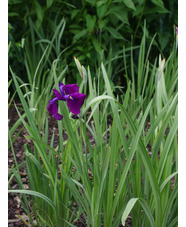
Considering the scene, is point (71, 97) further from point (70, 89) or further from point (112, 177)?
point (112, 177)

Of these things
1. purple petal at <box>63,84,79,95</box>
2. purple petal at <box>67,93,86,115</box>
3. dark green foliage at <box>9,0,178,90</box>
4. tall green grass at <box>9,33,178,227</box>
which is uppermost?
dark green foliage at <box>9,0,178,90</box>

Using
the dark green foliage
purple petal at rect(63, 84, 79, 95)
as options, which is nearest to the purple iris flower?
purple petal at rect(63, 84, 79, 95)

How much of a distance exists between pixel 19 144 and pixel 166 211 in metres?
1.23

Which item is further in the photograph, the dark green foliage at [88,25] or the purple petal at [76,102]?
the dark green foliage at [88,25]

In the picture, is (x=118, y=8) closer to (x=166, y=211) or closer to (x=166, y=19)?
(x=166, y=19)

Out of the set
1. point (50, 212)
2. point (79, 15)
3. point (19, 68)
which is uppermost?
point (79, 15)

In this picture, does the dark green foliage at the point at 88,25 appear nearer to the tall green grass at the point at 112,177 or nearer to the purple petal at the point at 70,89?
the tall green grass at the point at 112,177

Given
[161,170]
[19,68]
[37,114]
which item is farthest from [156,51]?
[161,170]

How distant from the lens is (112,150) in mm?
1049

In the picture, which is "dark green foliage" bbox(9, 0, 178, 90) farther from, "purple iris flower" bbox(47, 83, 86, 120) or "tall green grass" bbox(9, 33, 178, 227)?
"purple iris flower" bbox(47, 83, 86, 120)

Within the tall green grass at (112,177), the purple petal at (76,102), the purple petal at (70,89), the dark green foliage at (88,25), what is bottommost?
the tall green grass at (112,177)

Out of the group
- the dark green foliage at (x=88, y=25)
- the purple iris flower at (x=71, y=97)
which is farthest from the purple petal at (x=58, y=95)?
the dark green foliage at (x=88, y=25)

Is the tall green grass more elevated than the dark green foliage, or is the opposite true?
the dark green foliage

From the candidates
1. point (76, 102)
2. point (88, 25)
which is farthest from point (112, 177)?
point (88, 25)
